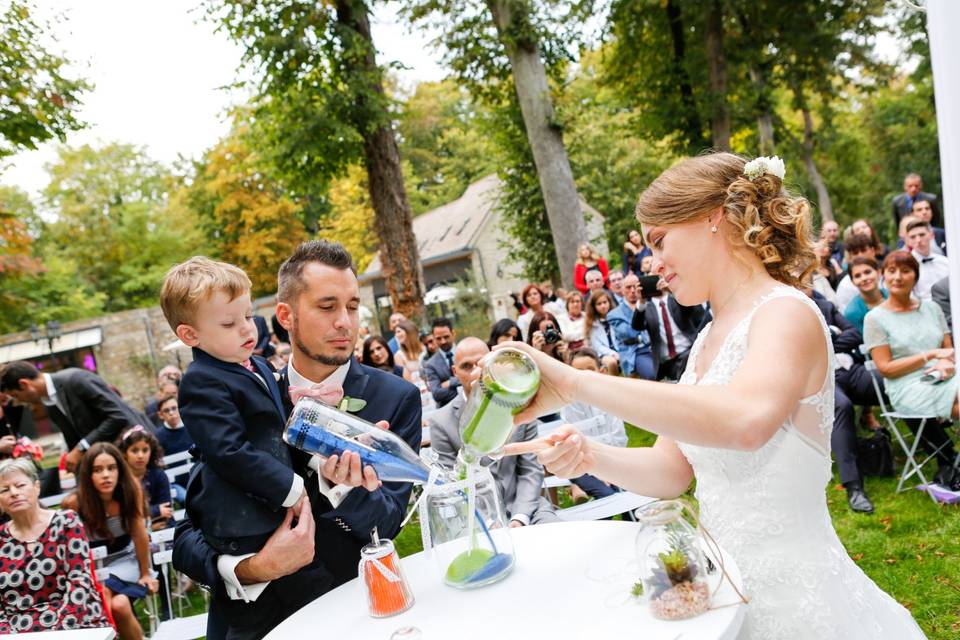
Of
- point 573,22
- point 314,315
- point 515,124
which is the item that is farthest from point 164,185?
point 314,315

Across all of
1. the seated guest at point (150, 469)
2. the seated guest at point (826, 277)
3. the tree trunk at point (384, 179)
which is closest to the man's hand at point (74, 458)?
the seated guest at point (150, 469)

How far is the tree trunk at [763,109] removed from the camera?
16.8m

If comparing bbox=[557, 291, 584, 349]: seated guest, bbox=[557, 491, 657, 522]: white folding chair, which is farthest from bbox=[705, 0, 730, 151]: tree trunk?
bbox=[557, 491, 657, 522]: white folding chair

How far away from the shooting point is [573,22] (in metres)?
12.6

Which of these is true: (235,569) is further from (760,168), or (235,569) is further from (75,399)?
(75,399)

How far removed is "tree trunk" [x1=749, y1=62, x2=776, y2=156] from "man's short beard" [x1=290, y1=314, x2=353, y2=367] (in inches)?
544

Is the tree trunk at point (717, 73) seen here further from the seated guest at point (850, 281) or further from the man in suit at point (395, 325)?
the man in suit at point (395, 325)

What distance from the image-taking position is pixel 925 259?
6938mm

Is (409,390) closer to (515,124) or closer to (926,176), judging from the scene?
(515,124)

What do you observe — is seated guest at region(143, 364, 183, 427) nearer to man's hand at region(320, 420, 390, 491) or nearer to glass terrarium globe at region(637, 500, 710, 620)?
man's hand at region(320, 420, 390, 491)

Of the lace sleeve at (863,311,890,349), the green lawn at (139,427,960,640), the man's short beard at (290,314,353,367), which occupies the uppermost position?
the man's short beard at (290,314,353,367)

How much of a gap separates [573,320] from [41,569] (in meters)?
6.83

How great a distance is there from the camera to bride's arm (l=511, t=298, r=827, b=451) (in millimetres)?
1558

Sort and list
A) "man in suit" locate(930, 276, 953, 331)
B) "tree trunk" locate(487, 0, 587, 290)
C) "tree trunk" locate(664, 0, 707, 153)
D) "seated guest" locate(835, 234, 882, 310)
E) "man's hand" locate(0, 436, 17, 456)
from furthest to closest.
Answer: "tree trunk" locate(664, 0, 707, 153) < "tree trunk" locate(487, 0, 587, 290) < "seated guest" locate(835, 234, 882, 310) < "man's hand" locate(0, 436, 17, 456) < "man in suit" locate(930, 276, 953, 331)
